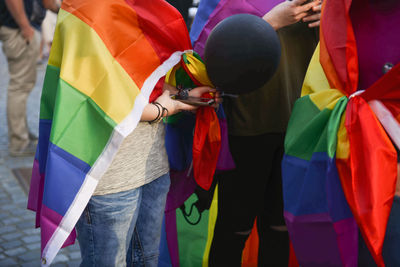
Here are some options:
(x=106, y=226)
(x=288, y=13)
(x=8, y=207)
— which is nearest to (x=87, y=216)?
(x=106, y=226)

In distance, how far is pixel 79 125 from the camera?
162cm

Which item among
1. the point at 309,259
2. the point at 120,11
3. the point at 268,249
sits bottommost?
the point at 268,249

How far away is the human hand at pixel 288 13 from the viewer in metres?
2.03

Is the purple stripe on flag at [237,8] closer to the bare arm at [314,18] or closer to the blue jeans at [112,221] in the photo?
the bare arm at [314,18]

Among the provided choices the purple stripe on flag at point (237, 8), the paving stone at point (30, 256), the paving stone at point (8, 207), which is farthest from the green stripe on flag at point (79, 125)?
the paving stone at point (8, 207)

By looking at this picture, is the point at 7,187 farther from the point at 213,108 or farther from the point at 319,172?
the point at 319,172

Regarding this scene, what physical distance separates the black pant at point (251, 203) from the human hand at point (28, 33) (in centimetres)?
308

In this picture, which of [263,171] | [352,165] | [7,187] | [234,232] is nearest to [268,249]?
[234,232]

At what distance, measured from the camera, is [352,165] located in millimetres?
1526

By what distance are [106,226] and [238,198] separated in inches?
31.6

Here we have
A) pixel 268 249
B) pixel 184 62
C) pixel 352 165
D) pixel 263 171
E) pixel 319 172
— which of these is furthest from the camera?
pixel 268 249

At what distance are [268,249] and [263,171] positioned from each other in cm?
44

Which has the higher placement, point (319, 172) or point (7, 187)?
point (319, 172)

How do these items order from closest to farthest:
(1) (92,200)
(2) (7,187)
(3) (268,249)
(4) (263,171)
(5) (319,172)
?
(5) (319,172), (1) (92,200), (4) (263,171), (3) (268,249), (2) (7,187)
